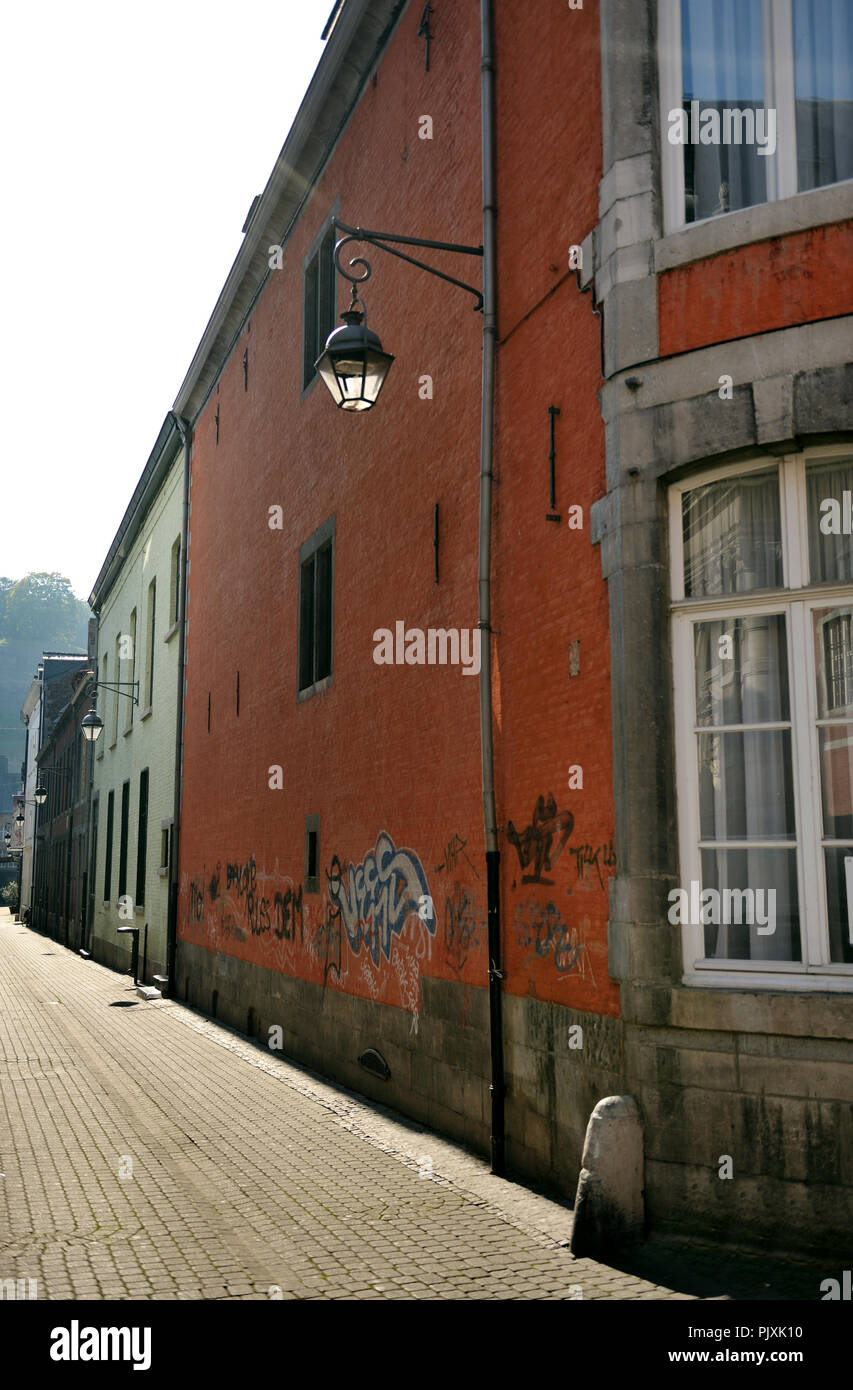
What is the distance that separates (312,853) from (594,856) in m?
6.14

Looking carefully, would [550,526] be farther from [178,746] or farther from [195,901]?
[178,746]

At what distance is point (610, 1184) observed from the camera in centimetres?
575

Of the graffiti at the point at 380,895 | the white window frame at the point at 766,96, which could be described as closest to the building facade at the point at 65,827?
the graffiti at the point at 380,895

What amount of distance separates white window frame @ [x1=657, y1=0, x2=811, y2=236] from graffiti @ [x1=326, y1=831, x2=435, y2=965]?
5.04 metres

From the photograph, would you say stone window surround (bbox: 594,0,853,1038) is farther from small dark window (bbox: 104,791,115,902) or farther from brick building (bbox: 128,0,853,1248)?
small dark window (bbox: 104,791,115,902)

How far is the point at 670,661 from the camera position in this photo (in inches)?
247

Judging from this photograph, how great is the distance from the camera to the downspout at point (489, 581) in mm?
7535

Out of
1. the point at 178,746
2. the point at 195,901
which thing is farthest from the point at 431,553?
the point at 178,746

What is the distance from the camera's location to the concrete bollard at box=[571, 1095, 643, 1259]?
570cm

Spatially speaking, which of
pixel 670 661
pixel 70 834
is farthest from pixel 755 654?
pixel 70 834

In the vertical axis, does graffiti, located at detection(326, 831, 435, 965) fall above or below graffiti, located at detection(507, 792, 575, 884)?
below

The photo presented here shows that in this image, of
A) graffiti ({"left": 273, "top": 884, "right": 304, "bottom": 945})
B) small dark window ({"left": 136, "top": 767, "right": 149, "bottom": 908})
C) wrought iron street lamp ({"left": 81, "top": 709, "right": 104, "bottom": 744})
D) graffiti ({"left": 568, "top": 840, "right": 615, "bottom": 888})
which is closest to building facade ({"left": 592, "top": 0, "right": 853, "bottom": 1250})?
graffiti ({"left": 568, "top": 840, "right": 615, "bottom": 888})

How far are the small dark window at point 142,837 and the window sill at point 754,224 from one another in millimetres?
18737
